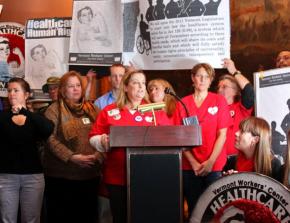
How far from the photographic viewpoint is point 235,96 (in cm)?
402

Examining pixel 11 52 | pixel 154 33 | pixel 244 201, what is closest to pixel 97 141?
pixel 244 201

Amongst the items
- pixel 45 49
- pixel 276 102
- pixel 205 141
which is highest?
pixel 45 49

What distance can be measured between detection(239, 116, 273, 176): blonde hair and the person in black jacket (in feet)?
4.95

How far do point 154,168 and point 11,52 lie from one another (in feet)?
10.4

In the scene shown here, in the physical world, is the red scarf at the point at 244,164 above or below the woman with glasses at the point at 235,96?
below

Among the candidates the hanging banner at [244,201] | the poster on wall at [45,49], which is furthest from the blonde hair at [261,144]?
the poster on wall at [45,49]

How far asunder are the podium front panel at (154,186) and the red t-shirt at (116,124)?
41 centimetres

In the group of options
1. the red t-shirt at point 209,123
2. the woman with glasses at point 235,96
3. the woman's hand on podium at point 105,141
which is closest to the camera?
the woman's hand on podium at point 105,141

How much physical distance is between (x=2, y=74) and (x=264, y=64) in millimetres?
2665

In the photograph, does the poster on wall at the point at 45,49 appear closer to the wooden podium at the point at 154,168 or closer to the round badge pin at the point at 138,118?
the round badge pin at the point at 138,118

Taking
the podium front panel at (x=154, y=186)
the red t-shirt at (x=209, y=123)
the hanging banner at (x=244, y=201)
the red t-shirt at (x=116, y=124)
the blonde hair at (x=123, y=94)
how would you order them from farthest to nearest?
the red t-shirt at (x=209, y=123) < the blonde hair at (x=123, y=94) < the red t-shirt at (x=116, y=124) < the podium front panel at (x=154, y=186) < the hanging banner at (x=244, y=201)

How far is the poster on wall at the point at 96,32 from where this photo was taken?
4.77 meters

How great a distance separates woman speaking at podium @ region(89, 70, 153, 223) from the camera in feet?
10.4

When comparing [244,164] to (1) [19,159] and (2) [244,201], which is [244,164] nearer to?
(2) [244,201]
